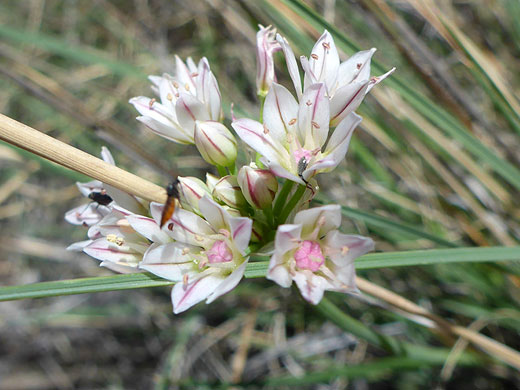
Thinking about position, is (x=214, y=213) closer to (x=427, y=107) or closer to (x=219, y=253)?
(x=219, y=253)

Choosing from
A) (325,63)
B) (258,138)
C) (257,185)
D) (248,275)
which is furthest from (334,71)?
(248,275)

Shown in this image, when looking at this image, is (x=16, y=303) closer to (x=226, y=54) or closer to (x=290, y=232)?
(x=226, y=54)

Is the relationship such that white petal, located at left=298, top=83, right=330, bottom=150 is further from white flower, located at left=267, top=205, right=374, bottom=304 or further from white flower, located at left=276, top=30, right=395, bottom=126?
white flower, located at left=267, top=205, right=374, bottom=304

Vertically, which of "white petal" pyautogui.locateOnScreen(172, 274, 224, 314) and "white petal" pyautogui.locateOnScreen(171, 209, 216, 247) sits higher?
"white petal" pyautogui.locateOnScreen(171, 209, 216, 247)

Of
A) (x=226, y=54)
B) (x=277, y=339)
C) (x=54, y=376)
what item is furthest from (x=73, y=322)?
(x=226, y=54)

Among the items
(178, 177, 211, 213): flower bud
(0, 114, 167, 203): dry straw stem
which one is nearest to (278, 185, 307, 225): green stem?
→ (178, 177, 211, 213): flower bud
